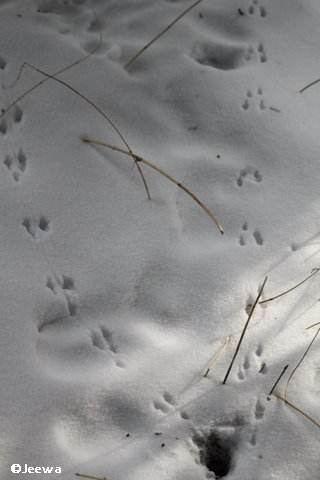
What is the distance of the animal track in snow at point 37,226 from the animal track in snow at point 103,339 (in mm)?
336

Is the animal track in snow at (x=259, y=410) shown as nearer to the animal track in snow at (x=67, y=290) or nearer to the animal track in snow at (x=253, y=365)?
the animal track in snow at (x=253, y=365)

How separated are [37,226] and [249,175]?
2.29 ft

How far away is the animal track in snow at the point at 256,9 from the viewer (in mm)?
2227

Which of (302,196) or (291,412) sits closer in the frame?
(291,412)

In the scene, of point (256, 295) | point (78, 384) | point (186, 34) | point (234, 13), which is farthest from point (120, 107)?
point (78, 384)

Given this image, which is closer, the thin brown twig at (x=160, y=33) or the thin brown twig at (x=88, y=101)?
the thin brown twig at (x=88, y=101)

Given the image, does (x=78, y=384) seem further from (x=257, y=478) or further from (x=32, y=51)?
(x=32, y=51)

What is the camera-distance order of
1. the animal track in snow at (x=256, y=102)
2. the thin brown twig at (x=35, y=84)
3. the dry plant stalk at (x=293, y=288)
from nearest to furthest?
the dry plant stalk at (x=293, y=288)
the thin brown twig at (x=35, y=84)
the animal track in snow at (x=256, y=102)

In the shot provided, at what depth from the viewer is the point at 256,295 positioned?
1716 mm

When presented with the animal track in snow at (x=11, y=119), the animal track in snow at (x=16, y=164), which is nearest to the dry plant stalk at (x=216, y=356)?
the animal track in snow at (x=16, y=164)

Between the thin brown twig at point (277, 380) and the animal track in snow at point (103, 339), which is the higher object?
the animal track in snow at point (103, 339)

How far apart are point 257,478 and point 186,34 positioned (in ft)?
4.97

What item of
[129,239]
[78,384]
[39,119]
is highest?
[39,119]

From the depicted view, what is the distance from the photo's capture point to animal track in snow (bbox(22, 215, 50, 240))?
68.4 inches
